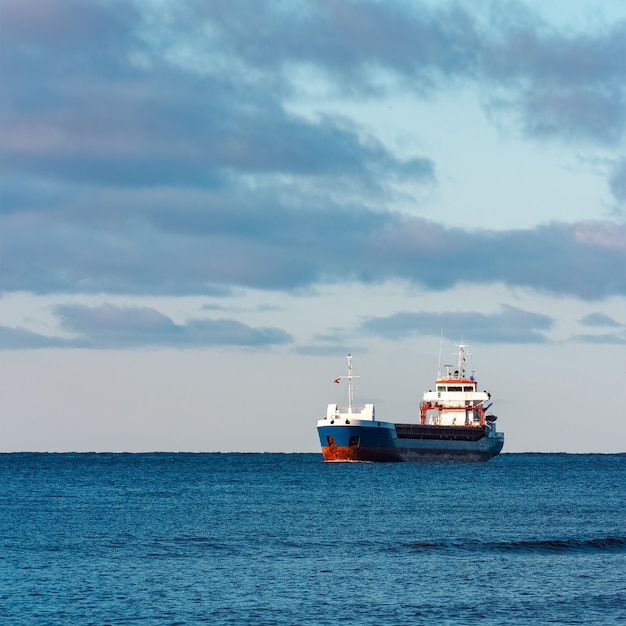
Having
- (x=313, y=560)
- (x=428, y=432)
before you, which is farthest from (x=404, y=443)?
(x=313, y=560)

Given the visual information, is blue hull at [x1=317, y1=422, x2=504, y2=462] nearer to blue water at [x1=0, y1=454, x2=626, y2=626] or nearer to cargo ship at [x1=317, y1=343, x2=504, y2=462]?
cargo ship at [x1=317, y1=343, x2=504, y2=462]

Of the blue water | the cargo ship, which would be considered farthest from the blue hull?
the blue water

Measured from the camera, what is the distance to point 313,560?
184 ft

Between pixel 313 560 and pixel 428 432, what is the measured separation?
4867 inches

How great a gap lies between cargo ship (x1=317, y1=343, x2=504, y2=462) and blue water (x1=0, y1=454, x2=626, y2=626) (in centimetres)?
5796

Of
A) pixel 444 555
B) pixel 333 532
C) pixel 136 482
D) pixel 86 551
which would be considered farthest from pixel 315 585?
pixel 136 482

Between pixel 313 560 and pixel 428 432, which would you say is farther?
pixel 428 432

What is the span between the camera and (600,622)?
40406 mm

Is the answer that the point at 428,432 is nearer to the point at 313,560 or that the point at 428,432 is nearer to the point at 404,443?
the point at 404,443

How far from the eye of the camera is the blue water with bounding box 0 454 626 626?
4278cm

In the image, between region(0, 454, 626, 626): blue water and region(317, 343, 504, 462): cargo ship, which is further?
region(317, 343, 504, 462): cargo ship

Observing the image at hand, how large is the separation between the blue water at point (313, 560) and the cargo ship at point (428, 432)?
57957 millimetres

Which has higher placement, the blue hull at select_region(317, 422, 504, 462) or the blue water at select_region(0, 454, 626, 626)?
the blue hull at select_region(317, 422, 504, 462)

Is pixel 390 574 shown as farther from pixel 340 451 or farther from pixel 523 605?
pixel 340 451
